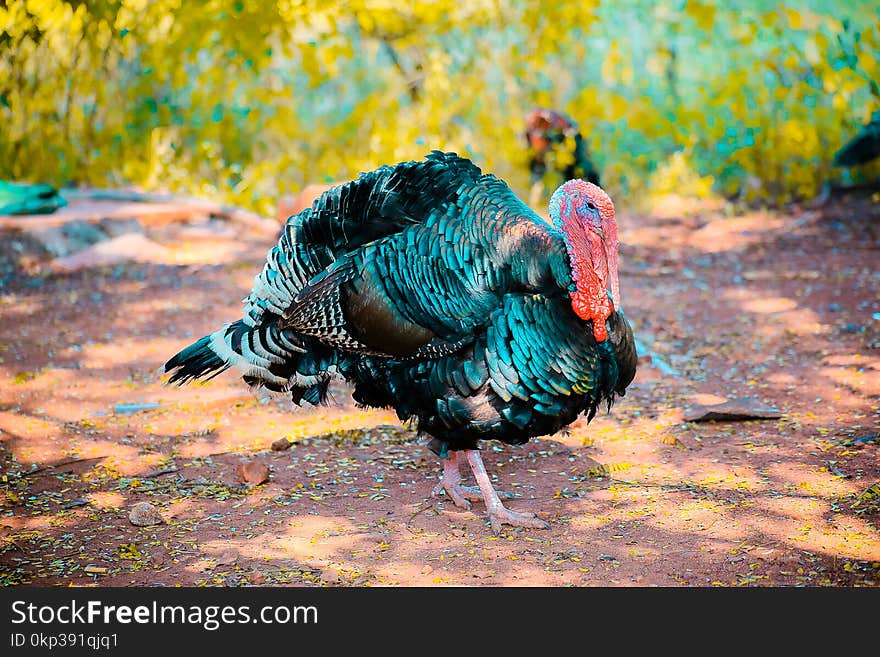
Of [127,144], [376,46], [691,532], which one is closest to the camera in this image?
[691,532]

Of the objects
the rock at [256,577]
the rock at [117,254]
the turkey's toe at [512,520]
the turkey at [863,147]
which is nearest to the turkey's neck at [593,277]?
the turkey's toe at [512,520]

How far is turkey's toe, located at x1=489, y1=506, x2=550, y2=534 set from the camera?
12.7 ft

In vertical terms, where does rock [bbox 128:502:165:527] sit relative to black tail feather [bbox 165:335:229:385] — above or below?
below

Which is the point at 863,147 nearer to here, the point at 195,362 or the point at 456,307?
the point at 456,307

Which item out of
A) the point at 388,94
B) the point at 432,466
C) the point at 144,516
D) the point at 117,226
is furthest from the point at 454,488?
the point at 388,94

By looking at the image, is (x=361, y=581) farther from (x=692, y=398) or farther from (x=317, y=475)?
(x=692, y=398)

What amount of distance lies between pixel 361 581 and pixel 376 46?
8.69 meters

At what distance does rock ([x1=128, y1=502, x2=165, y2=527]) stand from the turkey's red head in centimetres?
192

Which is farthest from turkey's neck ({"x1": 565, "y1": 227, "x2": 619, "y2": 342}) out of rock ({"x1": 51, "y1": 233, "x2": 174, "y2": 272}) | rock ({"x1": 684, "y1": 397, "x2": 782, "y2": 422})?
rock ({"x1": 51, "y1": 233, "x2": 174, "y2": 272})

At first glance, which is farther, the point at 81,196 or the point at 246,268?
the point at 81,196

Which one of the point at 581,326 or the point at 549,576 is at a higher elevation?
the point at 581,326

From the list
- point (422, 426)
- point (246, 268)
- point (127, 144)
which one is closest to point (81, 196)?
point (127, 144)

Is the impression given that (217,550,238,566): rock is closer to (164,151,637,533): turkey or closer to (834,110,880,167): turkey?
(164,151,637,533): turkey

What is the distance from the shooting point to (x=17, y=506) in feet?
13.5
